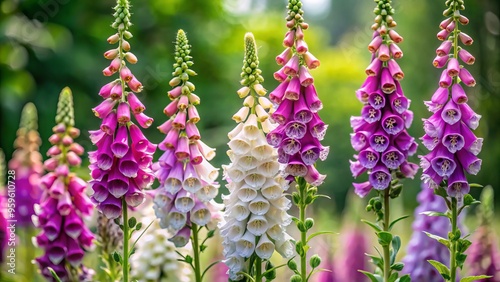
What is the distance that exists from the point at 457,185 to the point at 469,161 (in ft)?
0.42

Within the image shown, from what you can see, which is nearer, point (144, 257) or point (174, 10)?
point (144, 257)

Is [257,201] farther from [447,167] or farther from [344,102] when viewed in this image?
[344,102]

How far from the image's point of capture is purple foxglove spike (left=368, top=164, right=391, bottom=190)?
11.0 ft

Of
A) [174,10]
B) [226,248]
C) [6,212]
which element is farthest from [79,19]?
[226,248]

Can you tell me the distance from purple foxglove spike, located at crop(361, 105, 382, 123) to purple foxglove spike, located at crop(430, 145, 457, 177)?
331 mm

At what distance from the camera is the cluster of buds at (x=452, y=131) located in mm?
3332

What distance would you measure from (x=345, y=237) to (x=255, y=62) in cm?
418

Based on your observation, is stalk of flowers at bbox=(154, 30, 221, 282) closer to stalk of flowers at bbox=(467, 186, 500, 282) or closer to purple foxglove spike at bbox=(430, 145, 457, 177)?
purple foxglove spike at bbox=(430, 145, 457, 177)

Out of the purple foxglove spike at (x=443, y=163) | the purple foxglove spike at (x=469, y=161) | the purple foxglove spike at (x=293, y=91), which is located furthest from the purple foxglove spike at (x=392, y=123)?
the purple foxglove spike at (x=293, y=91)

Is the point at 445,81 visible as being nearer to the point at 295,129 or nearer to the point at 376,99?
the point at 376,99

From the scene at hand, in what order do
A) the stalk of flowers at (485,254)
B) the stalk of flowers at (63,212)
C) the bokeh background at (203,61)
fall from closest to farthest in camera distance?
the stalk of flowers at (63,212)
the stalk of flowers at (485,254)
the bokeh background at (203,61)

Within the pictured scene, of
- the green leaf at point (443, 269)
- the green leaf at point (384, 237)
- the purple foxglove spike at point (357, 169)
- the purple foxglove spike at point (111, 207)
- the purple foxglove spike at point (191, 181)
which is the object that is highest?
the purple foxglove spike at point (357, 169)

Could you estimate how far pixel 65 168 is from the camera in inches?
159

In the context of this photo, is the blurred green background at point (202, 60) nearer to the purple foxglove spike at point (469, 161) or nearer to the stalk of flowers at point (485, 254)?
the stalk of flowers at point (485, 254)
